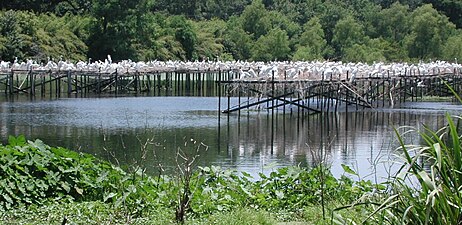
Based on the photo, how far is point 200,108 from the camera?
3195 cm

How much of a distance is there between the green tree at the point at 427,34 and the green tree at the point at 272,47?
9.99 meters

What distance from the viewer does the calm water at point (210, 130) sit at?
17.0m

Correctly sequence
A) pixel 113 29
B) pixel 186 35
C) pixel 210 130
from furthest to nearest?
pixel 186 35 < pixel 113 29 < pixel 210 130

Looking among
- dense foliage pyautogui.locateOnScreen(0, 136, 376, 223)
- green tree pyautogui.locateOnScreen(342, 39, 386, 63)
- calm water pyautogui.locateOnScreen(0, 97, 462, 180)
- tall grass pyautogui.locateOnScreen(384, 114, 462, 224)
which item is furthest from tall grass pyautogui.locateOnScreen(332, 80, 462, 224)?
green tree pyautogui.locateOnScreen(342, 39, 386, 63)

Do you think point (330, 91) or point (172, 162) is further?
point (330, 91)

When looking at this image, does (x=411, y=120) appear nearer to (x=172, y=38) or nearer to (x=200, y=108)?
(x=200, y=108)

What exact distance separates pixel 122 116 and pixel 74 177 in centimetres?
1903

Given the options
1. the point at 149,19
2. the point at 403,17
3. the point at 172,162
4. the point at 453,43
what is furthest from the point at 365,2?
the point at 172,162

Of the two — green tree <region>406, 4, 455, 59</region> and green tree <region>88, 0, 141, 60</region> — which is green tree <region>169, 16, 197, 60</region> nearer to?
green tree <region>88, 0, 141, 60</region>

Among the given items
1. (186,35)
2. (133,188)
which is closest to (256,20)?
(186,35)

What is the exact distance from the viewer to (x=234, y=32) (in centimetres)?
6444

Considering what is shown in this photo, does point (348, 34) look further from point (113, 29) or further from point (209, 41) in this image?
point (113, 29)

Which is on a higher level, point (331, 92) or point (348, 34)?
point (348, 34)

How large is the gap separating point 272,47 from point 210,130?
132ft
